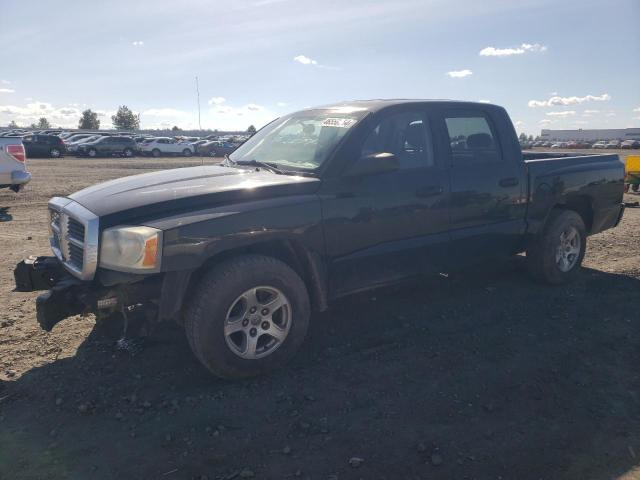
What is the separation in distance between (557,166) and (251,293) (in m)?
3.78

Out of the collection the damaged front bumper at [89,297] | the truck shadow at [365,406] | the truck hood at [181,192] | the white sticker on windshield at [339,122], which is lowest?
the truck shadow at [365,406]

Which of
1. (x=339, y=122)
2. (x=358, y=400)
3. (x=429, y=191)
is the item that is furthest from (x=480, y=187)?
(x=358, y=400)

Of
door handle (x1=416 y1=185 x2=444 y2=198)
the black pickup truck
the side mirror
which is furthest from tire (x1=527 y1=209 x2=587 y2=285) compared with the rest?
the side mirror

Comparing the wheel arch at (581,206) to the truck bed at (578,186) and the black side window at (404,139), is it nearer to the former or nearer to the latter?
the truck bed at (578,186)

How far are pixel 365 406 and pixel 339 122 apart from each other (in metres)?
2.28

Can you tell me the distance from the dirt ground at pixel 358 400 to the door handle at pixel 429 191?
115 cm

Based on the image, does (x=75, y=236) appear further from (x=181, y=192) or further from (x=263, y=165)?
(x=263, y=165)

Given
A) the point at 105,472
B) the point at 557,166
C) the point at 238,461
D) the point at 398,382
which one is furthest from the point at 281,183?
the point at 557,166

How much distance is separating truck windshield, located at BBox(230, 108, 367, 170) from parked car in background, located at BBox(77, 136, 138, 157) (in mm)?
35025

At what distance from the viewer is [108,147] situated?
3638cm

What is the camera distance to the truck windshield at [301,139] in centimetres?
402

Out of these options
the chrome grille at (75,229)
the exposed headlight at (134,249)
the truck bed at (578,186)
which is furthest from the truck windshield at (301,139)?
the truck bed at (578,186)

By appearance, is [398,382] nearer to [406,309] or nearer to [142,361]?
[406,309]

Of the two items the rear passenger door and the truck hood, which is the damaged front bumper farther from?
the rear passenger door
